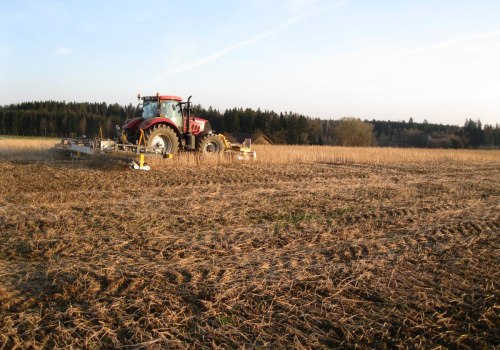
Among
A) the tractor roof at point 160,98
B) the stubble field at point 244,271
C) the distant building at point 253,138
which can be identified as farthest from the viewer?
the distant building at point 253,138

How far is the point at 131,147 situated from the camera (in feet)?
39.3

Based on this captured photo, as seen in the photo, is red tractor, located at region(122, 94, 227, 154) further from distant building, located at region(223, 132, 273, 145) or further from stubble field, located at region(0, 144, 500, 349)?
distant building, located at region(223, 132, 273, 145)

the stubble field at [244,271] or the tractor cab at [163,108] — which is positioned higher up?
the tractor cab at [163,108]

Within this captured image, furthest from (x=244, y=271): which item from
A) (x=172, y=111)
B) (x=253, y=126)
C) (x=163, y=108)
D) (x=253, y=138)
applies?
(x=253, y=126)

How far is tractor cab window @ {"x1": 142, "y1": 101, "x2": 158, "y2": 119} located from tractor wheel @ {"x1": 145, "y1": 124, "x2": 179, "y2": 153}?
0.93 m

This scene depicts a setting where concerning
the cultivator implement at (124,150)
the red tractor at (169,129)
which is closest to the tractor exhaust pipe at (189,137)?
the red tractor at (169,129)

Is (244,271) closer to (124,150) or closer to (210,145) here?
(124,150)

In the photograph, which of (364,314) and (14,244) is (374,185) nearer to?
(364,314)

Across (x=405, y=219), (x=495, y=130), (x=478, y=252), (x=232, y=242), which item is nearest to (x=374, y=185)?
(x=405, y=219)

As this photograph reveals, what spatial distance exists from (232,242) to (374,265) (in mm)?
1702

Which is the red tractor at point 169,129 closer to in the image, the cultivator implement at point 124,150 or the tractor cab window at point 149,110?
the tractor cab window at point 149,110

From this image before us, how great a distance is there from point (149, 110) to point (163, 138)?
55.6 inches

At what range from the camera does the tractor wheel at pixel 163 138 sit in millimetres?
12633

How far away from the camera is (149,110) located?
13945 millimetres
